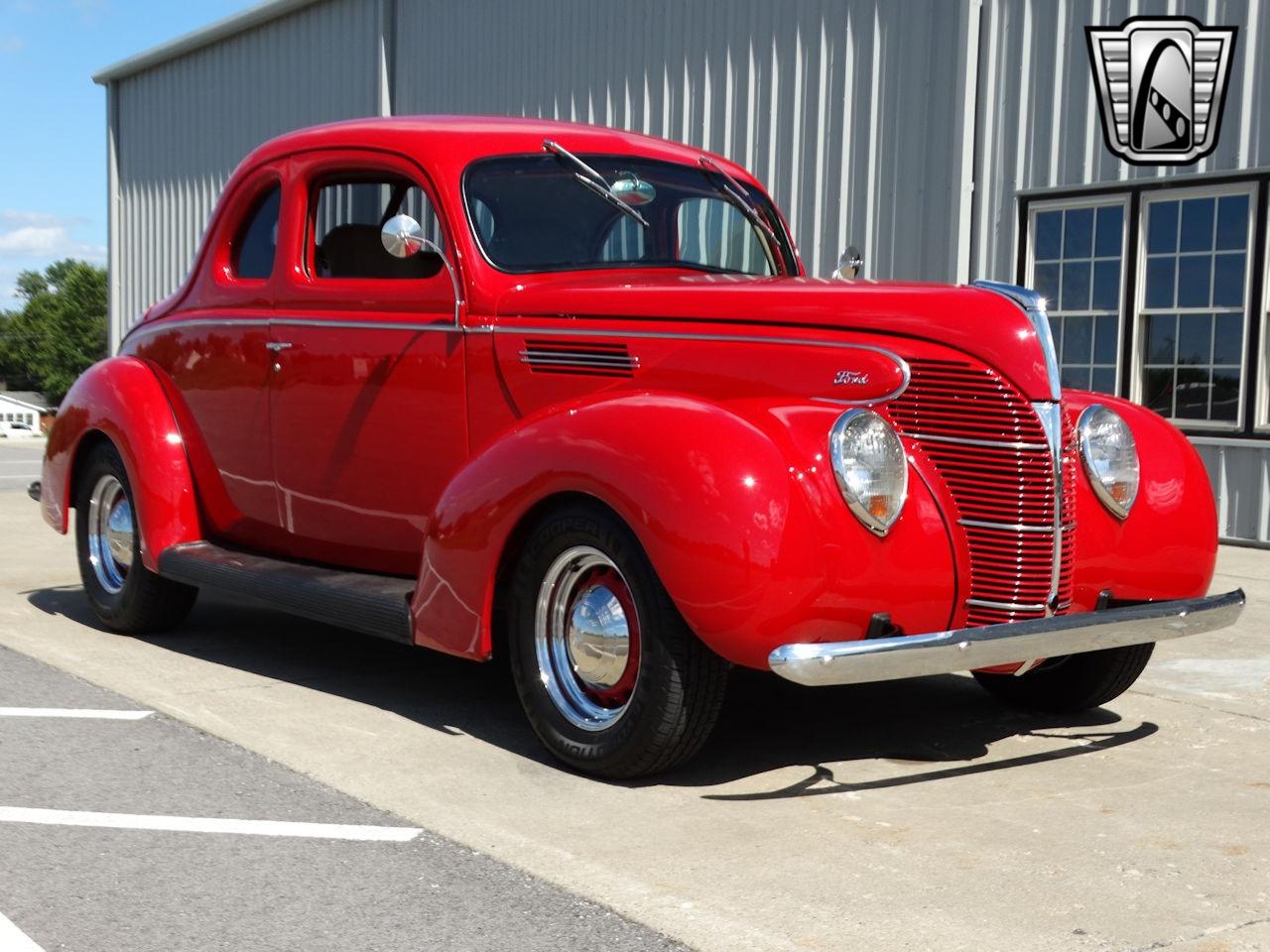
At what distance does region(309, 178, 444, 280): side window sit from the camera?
580cm

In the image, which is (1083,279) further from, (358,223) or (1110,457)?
(1110,457)

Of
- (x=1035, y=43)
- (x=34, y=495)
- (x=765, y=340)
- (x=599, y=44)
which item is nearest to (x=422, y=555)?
(x=765, y=340)

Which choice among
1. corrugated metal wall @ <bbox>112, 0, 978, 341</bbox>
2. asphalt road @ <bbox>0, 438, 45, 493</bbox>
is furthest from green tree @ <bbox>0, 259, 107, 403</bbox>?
corrugated metal wall @ <bbox>112, 0, 978, 341</bbox>

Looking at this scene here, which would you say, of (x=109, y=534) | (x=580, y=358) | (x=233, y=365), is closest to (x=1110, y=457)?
(x=580, y=358)

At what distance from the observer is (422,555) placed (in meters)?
4.91

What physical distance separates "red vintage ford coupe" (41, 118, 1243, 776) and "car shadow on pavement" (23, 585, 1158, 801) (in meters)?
0.22

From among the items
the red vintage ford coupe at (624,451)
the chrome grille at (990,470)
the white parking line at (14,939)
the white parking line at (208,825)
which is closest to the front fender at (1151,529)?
the red vintage ford coupe at (624,451)

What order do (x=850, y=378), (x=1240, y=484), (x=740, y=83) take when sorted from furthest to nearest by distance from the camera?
1. (x=740, y=83)
2. (x=1240, y=484)
3. (x=850, y=378)

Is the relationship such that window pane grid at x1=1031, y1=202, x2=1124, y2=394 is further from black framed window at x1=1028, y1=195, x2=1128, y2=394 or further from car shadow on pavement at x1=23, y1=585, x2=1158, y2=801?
car shadow on pavement at x1=23, y1=585, x2=1158, y2=801

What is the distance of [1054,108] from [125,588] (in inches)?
296

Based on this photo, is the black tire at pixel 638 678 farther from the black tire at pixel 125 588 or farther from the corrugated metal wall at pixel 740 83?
the corrugated metal wall at pixel 740 83

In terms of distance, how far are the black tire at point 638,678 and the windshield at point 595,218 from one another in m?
1.22

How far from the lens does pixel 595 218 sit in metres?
5.52

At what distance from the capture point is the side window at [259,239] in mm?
6180
